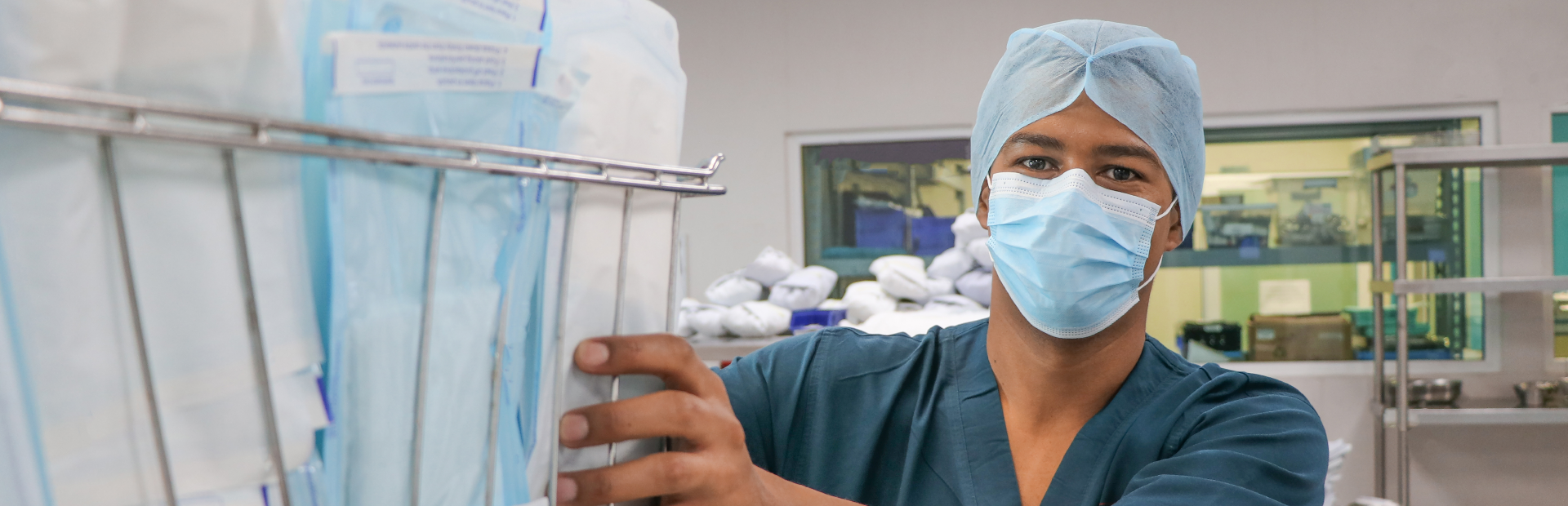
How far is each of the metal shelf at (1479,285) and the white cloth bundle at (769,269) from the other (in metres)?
2.05

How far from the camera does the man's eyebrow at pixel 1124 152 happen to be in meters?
0.97

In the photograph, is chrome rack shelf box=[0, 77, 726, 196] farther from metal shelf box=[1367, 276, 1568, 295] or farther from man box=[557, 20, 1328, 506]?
metal shelf box=[1367, 276, 1568, 295]

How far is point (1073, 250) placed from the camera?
1.00 meters

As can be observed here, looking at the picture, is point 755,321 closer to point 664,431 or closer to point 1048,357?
point 1048,357

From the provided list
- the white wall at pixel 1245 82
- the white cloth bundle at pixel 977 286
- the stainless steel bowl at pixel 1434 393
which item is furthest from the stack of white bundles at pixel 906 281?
the stainless steel bowl at pixel 1434 393

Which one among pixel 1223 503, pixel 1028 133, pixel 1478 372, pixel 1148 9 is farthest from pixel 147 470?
pixel 1478 372

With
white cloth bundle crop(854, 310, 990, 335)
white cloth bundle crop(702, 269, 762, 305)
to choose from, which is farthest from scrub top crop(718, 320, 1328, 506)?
white cloth bundle crop(702, 269, 762, 305)

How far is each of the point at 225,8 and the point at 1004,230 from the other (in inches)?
35.6

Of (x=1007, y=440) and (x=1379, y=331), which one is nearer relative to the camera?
(x=1007, y=440)

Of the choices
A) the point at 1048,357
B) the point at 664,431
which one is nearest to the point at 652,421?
the point at 664,431

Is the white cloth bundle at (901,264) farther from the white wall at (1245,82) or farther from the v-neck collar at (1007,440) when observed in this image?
the v-neck collar at (1007,440)

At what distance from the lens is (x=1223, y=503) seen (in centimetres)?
68

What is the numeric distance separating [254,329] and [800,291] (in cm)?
227

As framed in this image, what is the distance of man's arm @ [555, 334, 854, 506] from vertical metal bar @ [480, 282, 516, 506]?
4 cm
